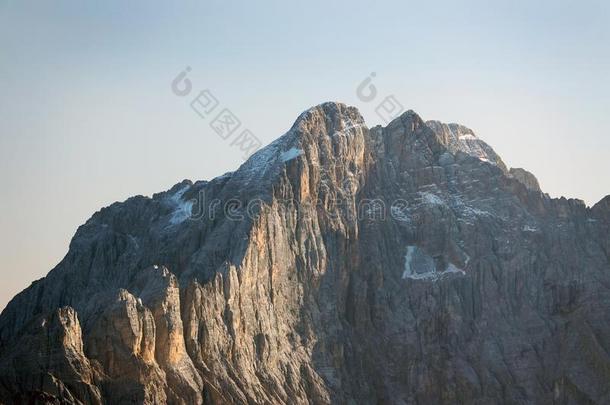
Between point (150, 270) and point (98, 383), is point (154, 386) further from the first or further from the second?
point (150, 270)

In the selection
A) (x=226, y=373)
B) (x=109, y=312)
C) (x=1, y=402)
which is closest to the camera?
(x=1, y=402)

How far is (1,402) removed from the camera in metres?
171

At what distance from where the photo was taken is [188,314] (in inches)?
7677

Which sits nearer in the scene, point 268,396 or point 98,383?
point 98,383

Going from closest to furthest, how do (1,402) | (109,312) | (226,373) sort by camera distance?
(1,402), (109,312), (226,373)

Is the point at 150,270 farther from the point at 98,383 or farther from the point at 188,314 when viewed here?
the point at 98,383

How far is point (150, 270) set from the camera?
200 metres

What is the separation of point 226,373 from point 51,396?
2932 cm

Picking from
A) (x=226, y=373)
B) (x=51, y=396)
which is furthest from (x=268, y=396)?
(x=51, y=396)

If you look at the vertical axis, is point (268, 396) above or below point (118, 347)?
below

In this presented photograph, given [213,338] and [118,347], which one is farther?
[213,338]

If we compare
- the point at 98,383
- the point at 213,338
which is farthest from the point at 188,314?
the point at 98,383

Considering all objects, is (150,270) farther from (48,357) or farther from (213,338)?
(48,357)

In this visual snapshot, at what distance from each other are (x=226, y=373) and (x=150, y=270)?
651 inches
